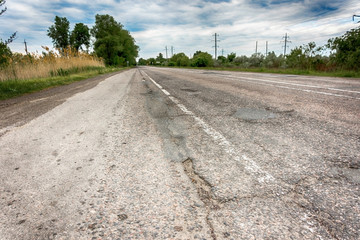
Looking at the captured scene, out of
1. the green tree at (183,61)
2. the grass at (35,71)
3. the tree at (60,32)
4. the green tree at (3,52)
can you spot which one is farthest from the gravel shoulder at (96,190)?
the tree at (60,32)

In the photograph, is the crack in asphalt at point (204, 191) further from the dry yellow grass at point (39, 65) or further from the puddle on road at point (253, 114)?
the dry yellow grass at point (39, 65)

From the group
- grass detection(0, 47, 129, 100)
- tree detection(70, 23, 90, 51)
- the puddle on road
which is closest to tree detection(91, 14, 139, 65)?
tree detection(70, 23, 90, 51)

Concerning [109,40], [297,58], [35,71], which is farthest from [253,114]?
[109,40]

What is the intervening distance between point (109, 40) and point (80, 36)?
100 feet

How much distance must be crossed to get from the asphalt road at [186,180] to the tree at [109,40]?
49.0 m

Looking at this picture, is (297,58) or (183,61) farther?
(183,61)

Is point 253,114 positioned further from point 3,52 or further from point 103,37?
point 103,37

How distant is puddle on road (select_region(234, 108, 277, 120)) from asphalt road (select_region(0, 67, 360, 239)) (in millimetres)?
175

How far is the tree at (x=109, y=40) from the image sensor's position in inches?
1849

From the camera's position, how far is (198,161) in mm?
1757

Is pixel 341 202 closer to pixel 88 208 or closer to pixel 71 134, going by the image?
pixel 88 208

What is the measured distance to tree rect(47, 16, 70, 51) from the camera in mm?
62531

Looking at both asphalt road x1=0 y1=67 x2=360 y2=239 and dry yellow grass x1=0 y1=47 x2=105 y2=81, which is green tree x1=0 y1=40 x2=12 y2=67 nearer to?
dry yellow grass x1=0 y1=47 x2=105 y2=81

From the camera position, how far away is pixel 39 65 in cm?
1157
